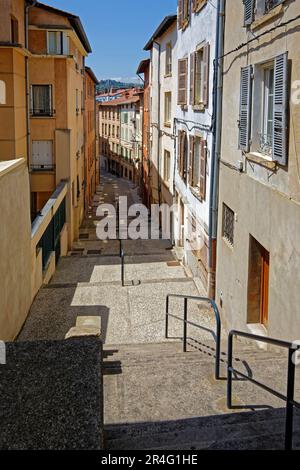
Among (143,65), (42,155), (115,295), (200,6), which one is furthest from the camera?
(143,65)

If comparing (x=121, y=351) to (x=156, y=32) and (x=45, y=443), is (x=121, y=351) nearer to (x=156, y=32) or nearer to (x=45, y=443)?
(x=45, y=443)

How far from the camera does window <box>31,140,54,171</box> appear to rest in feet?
67.2

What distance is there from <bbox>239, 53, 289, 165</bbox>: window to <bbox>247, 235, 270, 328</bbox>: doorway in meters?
1.69

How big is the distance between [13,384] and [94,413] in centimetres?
73

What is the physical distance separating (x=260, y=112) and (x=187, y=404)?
5.35m

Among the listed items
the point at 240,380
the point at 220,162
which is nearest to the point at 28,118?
A: the point at 220,162

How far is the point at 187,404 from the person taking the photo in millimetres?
5559

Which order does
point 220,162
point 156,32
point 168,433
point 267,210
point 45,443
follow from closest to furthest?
Result: point 45,443, point 168,433, point 267,210, point 220,162, point 156,32

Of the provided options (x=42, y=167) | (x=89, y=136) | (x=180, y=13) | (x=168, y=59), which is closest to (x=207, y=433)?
(x=180, y=13)

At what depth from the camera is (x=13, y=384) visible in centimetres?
382

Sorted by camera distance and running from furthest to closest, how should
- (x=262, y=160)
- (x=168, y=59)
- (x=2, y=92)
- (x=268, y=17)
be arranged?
(x=168, y=59)
(x=2, y=92)
(x=262, y=160)
(x=268, y=17)

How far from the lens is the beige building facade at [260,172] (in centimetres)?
702

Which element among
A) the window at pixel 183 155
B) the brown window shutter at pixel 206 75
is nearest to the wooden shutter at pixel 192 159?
the window at pixel 183 155

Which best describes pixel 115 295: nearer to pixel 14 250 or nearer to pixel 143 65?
pixel 14 250
